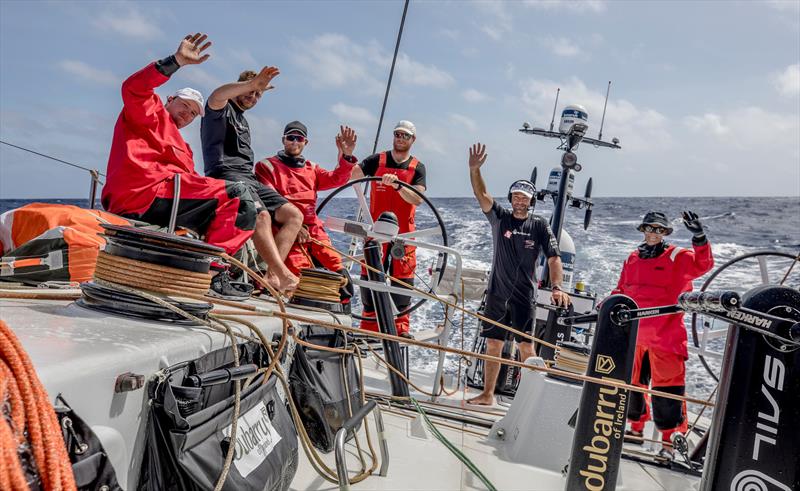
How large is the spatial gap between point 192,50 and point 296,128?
4.78 ft

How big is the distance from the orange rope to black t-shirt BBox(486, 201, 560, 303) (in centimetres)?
384

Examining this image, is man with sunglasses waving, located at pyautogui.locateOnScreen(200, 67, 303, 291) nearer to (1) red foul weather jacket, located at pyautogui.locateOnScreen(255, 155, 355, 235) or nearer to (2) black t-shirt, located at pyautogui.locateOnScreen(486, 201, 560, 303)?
(1) red foul weather jacket, located at pyautogui.locateOnScreen(255, 155, 355, 235)

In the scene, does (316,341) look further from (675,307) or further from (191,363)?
(675,307)

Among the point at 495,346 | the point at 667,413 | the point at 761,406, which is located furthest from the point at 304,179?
the point at 761,406

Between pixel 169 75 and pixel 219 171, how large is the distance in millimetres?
915

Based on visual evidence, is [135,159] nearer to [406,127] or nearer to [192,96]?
[192,96]

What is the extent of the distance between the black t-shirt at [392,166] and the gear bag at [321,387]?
229 centimetres

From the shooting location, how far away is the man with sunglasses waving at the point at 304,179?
4.08 m

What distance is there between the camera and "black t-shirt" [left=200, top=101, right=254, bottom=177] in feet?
11.3

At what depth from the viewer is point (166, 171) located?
113 inches

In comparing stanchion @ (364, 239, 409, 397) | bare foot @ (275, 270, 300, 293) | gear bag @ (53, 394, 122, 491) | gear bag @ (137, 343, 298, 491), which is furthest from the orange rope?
stanchion @ (364, 239, 409, 397)

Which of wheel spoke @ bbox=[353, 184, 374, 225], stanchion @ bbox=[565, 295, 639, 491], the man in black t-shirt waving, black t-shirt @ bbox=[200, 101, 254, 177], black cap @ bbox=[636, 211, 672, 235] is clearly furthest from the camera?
the man in black t-shirt waving

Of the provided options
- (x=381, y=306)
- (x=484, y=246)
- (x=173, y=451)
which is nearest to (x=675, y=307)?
(x=173, y=451)

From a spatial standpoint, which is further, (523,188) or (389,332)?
(523,188)
